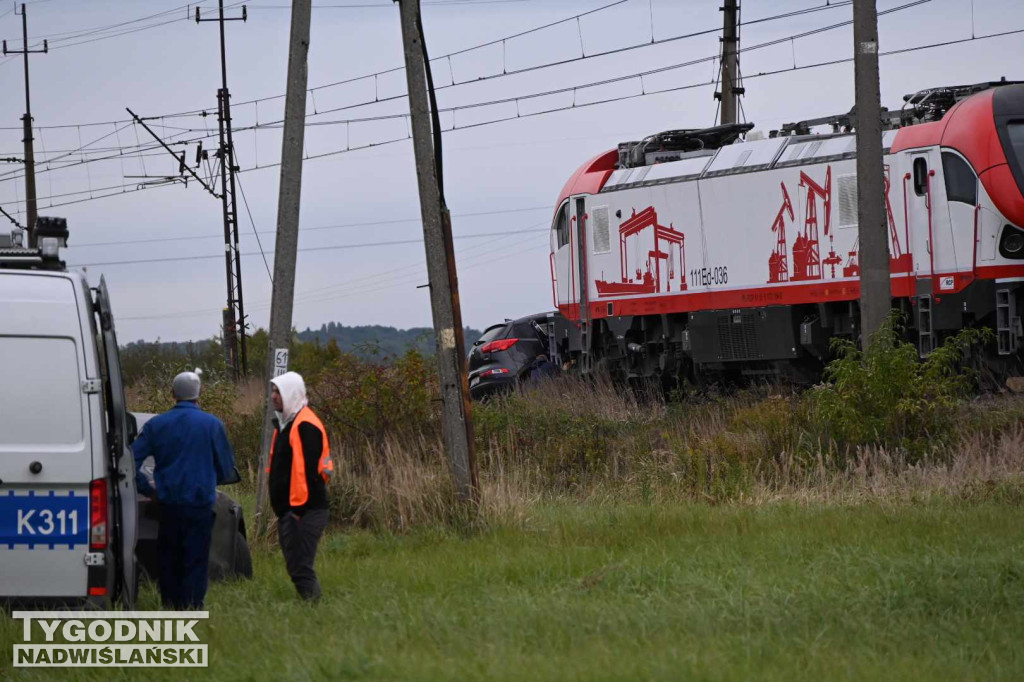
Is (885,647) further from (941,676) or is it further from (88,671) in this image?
(88,671)

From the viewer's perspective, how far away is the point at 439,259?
515 inches

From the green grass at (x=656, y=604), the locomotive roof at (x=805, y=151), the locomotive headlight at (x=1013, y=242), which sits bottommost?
the green grass at (x=656, y=604)

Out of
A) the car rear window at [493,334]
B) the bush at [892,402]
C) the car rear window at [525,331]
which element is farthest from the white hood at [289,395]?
the car rear window at [525,331]

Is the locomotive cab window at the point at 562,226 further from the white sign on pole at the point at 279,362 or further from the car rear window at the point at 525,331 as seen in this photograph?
the white sign on pole at the point at 279,362

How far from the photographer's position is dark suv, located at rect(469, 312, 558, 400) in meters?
25.2

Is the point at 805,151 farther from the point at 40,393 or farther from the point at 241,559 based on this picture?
the point at 40,393

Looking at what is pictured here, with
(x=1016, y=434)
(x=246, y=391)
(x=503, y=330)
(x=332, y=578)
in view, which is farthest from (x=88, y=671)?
(x=246, y=391)

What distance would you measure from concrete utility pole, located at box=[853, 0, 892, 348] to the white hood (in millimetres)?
9327

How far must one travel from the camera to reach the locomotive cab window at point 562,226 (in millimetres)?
25438

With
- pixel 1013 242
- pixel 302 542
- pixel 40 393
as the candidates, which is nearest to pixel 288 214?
pixel 302 542

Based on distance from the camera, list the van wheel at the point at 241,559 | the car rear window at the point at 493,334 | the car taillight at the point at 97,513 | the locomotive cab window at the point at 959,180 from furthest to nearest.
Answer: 1. the car rear window at the point at 493,334
2. the locomotive cab window at the point at 959,180
3. the van wheel at the point at 241,559
4. the car taillight at the point at 97,513

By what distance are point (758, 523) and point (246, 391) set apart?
18.3 metres

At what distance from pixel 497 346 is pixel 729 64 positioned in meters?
7.54

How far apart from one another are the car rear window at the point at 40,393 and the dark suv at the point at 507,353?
16489 mm
